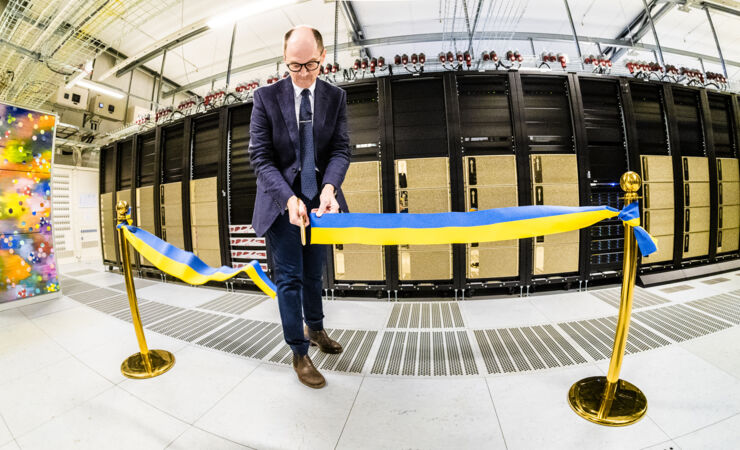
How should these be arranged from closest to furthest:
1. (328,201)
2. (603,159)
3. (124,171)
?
1. (328,201)
2. (603,159)
3. (124,171)

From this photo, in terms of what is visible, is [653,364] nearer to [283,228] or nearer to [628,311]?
[628,311]

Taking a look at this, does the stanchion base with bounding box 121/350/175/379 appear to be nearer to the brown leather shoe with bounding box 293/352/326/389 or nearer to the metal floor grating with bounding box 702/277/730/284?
the brown leather shoe with bounding box 293/352/326/389

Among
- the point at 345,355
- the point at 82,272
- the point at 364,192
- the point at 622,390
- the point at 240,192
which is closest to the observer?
the point at 622,390

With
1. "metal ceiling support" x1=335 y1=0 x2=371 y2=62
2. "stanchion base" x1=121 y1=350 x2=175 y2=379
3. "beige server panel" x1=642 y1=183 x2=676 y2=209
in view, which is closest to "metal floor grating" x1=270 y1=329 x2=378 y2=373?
"stanchion base" x1=121 y1=350 x2=175 y2=379

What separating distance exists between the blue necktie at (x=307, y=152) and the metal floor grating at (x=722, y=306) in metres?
3.57

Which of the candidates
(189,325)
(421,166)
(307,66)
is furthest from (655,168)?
(189,325)

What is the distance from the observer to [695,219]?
11.9 ft

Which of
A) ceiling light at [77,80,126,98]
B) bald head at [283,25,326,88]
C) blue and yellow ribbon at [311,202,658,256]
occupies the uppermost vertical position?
ceiling light at [77,80,126,98]

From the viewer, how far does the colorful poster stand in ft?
9.96

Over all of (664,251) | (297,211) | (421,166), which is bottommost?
(664,251)

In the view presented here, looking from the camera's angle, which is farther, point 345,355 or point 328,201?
point 345,355

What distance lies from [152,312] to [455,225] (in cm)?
331

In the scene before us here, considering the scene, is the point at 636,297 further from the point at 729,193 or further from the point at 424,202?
the point at 729,193

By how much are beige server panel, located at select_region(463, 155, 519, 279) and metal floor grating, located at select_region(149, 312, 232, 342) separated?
9.48 feet
